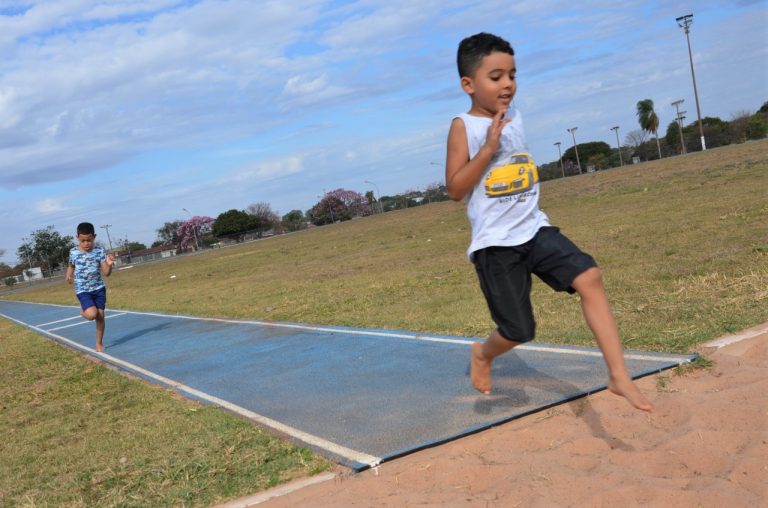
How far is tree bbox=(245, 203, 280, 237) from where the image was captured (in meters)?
81.3

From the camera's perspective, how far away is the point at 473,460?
3.48m

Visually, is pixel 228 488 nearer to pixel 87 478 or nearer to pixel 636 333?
pixel 87 478

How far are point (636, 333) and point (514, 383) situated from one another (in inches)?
52.4

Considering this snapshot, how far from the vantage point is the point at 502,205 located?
352cm

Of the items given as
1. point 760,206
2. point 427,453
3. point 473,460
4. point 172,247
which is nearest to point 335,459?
point 427,453

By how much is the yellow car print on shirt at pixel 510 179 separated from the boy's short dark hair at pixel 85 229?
7.57 m

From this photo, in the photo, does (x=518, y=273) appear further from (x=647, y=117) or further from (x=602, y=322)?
(x=647, y=117)

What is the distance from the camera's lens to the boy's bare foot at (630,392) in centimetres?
313

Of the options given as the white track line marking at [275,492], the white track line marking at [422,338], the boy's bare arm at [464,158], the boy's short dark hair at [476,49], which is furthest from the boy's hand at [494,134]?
the white track line marking at [422,338]

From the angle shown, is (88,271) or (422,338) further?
(88,271)

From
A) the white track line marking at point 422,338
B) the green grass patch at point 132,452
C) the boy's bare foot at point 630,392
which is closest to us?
the boy's bare foot at point 630,392

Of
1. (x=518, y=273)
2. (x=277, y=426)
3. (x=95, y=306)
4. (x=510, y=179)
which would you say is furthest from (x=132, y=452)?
(x=95, y=306)

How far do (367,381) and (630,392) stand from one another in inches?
104

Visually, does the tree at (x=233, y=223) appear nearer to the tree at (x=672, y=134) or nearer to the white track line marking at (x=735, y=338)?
the tree at (x=672, y=134)
